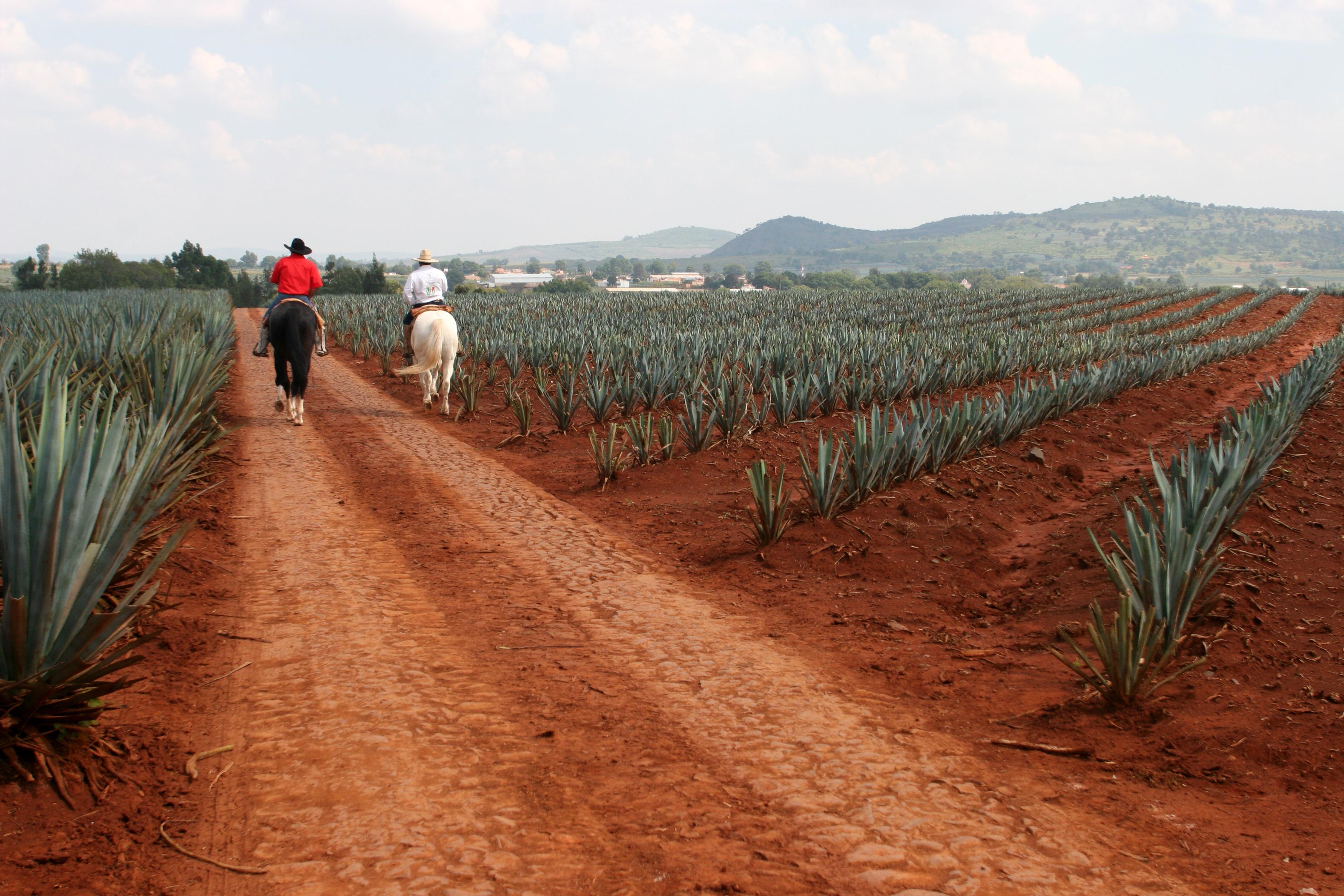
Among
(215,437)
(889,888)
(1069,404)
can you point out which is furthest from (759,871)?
(1069,404)

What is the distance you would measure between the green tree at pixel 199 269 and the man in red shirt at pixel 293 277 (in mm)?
75444

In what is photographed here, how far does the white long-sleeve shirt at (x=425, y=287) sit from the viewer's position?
11.4m

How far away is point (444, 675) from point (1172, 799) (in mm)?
2787

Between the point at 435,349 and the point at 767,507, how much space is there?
678 centimetres

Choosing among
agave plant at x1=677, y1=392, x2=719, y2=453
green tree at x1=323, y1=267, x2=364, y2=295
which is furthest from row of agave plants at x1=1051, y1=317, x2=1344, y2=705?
green tree at x1=323, y1=267, x2=364, y2=295

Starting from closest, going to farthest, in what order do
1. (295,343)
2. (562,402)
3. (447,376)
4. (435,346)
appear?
1. (295,343)
2. (562,402)
3. (435,346)
4. (447,376)

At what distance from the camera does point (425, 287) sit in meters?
11.4

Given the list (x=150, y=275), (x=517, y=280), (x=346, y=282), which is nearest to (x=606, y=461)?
(x=346, y=282)

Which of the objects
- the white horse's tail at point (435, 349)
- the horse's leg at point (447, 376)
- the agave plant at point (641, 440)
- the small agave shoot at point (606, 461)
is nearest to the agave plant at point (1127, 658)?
the small agave shoot at point (606, 461)

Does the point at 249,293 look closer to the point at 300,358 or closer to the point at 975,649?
the point at 300,358

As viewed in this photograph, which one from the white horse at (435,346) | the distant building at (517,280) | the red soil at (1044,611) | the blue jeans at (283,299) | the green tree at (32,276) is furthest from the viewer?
the distant building at (517,280)

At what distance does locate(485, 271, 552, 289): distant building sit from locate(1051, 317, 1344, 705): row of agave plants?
246 feet

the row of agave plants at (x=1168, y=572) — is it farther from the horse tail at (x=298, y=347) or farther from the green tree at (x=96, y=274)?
the green tree at (x=96, y=274)

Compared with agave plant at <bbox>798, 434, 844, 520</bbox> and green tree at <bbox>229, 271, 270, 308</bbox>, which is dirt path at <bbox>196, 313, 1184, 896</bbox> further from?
green tree at <bbox>229, 271, 270, 308</bbox>
